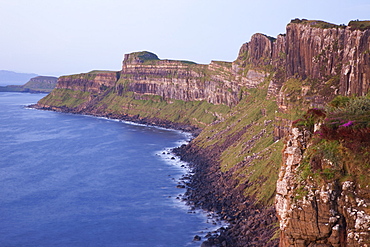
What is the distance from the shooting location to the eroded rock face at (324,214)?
2906cm

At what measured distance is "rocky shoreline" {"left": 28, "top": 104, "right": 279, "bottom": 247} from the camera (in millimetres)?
59094

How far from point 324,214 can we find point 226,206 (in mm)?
45882

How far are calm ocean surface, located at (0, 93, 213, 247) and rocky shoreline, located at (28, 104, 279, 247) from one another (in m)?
3.34

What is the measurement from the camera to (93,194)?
89938 mm

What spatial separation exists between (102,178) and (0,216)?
30164mm

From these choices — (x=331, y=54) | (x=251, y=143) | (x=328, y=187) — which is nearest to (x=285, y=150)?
(x=328, y=187)

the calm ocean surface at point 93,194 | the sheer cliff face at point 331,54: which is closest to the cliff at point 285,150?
the sheer cliff face at point 331,54

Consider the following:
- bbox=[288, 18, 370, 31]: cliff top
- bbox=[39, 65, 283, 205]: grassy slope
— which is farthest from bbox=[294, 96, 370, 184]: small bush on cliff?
bbox=[288, 18, 370, 31]: cliff top

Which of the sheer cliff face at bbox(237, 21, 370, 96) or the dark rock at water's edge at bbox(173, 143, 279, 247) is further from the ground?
the sheer cliff face at bbox(237, 21, 370, 96)

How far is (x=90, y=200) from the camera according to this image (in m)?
85.8

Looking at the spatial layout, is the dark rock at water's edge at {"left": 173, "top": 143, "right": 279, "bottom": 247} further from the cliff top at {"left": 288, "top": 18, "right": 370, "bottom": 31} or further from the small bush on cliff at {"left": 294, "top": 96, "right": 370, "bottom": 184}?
the cliff top at {"left": 288, "top": 18, "right": 370, "bottom": 31}

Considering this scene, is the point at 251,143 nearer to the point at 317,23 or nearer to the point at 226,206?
the point at 226,206

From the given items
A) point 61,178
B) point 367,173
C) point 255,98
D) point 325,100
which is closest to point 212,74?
point 255,98

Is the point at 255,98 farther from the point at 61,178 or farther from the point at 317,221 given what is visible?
the point at 317,221
